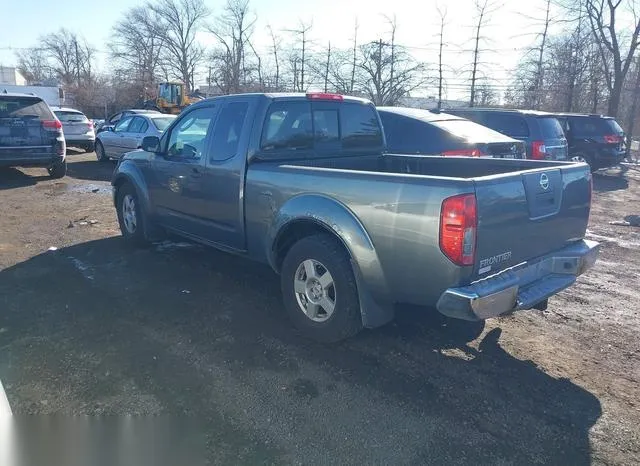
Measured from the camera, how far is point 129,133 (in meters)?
13.7

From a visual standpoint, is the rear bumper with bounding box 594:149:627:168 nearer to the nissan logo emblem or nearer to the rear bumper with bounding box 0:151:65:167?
the nissan logo emblem

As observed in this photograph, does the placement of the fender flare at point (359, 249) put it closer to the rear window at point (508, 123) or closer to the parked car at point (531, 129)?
the parked car at point (531, 129)

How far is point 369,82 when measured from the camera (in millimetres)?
37281

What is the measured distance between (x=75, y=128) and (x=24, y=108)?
703cm

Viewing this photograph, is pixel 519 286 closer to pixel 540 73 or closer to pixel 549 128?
pixel 549 128

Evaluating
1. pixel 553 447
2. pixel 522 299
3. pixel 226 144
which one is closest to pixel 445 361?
pixel 522 299

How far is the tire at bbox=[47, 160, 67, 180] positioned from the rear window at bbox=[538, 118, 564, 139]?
11.2 metres

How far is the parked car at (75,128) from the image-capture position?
1731cm

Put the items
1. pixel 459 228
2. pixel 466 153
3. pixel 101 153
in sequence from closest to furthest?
pixel 459 228 < pixel 466 153 < pixel 101 153

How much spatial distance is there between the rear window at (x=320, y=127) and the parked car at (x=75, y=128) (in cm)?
1482

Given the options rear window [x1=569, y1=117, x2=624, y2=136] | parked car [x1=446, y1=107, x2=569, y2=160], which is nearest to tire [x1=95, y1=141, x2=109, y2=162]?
parked car [x1=446, y1=107, x2=569, y2=160]

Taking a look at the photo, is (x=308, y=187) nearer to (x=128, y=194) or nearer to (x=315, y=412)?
(x=315, y=412)

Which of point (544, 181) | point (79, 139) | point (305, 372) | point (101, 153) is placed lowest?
point (305, 372)

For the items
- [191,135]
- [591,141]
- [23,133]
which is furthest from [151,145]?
[591,141]
